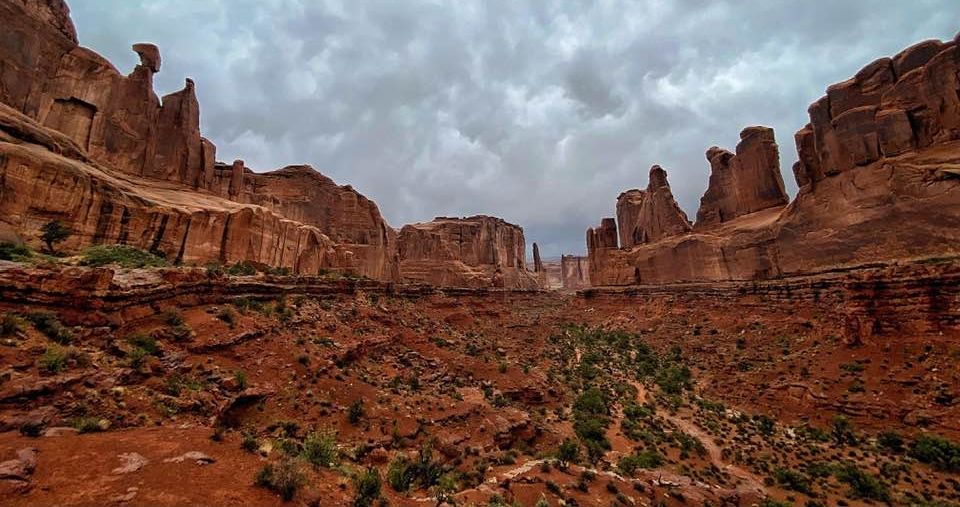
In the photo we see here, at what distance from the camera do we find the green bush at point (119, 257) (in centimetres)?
1720

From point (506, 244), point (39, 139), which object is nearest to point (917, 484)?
point (39, 139)

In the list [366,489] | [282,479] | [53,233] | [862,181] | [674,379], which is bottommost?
[674,379]

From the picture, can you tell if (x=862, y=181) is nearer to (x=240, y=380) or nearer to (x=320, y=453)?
(x=320, y=453)

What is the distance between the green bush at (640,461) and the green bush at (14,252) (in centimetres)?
2558

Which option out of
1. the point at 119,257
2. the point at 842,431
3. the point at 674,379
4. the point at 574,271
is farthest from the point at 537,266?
the point at 119,257

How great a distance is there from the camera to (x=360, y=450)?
42.9ft

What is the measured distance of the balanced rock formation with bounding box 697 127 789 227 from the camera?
42656mm

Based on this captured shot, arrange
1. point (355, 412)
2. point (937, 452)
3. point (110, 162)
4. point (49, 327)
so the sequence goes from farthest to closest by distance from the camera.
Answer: point (110, 162), point (937, 452), point (355, 412), point (49, 327)

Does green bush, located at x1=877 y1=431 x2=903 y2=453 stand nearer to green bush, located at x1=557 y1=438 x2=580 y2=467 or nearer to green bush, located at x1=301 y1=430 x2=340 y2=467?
green bush, located at x1=557 y1=438 x2=580 y2=467

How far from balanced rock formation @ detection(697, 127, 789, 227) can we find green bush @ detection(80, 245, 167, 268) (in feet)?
183

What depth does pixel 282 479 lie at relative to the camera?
7801 millimetres

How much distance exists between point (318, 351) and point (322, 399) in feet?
12.7

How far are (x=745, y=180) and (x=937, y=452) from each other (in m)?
35.1

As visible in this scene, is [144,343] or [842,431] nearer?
[144,343]
